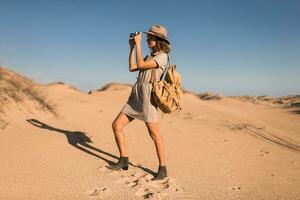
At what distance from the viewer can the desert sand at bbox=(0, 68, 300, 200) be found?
381 centimetres

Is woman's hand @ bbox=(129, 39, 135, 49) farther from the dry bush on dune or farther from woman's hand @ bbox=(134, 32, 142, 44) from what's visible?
the dry bush on dune

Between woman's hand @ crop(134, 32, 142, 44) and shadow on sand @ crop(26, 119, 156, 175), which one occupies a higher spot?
woman's hand @ crop(134, 32, 142, 44)

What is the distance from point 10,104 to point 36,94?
127cm

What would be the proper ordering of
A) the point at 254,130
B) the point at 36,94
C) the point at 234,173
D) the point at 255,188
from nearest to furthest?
1. the point at 255,188
2. the point at 234,173
3. the point at 36,94
4. the point at 254,130

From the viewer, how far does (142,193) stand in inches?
146

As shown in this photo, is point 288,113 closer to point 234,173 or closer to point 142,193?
point 234,173

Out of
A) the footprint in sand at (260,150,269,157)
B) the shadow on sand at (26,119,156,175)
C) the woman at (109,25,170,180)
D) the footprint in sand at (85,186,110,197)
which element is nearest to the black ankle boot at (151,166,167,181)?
the woman at (109,25,170,180)

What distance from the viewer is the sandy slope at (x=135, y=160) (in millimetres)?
3807

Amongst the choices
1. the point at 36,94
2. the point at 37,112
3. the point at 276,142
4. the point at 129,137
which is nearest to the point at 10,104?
the point at 37,112

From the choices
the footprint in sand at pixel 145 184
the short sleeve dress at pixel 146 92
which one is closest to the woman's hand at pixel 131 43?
the short sleeve dress at pixel 146 92

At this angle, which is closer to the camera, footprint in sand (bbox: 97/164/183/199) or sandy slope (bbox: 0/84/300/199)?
footprint in sand (bbox: 97/164/183/199)

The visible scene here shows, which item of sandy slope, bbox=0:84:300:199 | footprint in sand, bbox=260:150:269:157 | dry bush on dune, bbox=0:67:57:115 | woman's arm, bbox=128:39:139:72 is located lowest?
footprint in sand, bbox=260:150:269:157

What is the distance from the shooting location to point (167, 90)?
165 inches

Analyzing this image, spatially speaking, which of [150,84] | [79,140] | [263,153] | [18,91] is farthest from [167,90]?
[18,91]
